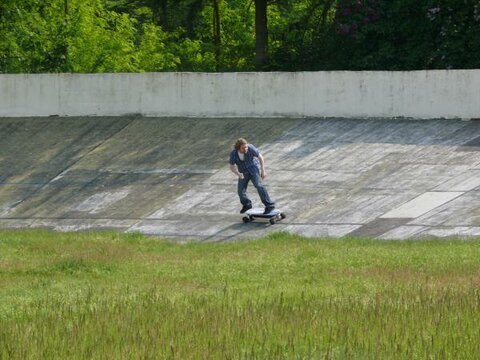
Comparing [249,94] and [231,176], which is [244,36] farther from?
[231,176]

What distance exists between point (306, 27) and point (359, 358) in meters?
35.4

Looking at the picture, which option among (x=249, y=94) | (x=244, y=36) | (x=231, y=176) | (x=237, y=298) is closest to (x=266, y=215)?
(x=231, y=176)

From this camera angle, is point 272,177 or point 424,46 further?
point 424,46

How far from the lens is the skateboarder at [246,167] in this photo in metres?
23.5

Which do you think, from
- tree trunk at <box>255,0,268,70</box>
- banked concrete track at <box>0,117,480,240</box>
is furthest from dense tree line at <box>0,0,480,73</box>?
banked concrete track at <box>0,117,480,240</box>

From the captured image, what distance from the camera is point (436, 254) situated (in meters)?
17.5

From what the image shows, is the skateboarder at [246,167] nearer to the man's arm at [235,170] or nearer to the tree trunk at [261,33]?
the man's arm at [235,170]

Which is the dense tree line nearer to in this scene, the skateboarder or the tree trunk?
the tree trunk

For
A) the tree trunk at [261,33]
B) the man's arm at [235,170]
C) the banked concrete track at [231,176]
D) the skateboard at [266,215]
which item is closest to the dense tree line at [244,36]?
the tree trunk at [261,33]

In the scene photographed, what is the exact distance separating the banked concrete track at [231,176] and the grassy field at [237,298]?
2.18 metres

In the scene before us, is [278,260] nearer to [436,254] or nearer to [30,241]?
[436,254]

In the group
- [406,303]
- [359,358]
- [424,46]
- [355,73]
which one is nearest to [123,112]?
[355,73]

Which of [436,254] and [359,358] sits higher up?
[359,358]

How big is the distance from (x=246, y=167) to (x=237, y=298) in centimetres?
1028
